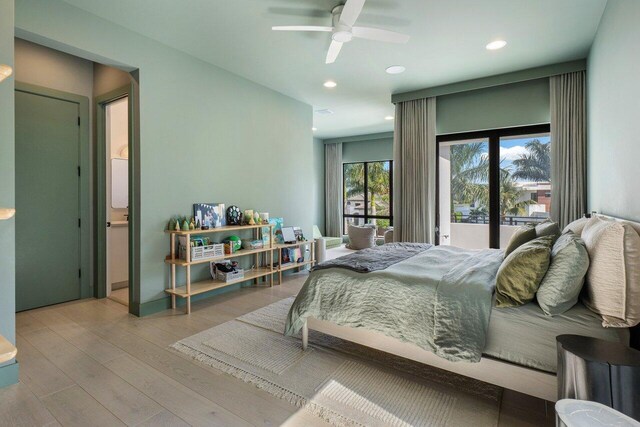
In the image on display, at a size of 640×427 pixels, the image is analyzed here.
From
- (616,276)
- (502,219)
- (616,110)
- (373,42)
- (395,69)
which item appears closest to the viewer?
(616,276)

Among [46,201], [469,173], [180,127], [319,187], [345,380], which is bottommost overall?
[345,380]

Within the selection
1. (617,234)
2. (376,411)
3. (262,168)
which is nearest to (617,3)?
(617,234)

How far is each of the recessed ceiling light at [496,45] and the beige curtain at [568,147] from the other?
3.44 ft

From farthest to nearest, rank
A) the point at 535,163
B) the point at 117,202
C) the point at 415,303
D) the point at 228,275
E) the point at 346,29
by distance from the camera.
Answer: the point at 117,202 → the point at 535,163 → the point at 228,275 → the point at 346,29 → the point at 415,303

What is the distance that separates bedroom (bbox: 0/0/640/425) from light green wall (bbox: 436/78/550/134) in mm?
18

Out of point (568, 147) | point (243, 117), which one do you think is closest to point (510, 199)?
point (568, 147)

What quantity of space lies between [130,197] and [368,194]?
→ 19.5ft

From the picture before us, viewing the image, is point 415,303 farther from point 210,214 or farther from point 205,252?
point 210,214

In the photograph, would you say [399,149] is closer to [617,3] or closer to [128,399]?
[617,3]

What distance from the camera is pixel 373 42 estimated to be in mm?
3250

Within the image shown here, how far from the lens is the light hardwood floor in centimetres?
173

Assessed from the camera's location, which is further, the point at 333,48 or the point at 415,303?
the point at 333,48

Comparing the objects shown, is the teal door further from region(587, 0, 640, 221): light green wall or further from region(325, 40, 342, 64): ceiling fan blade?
region(587, 0, 640, 221): light green wall

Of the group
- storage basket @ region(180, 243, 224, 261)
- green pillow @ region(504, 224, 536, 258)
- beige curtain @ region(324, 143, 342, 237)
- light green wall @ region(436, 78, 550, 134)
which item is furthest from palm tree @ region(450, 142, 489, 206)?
beige curtain @ region(324, 143, 342, 237)
